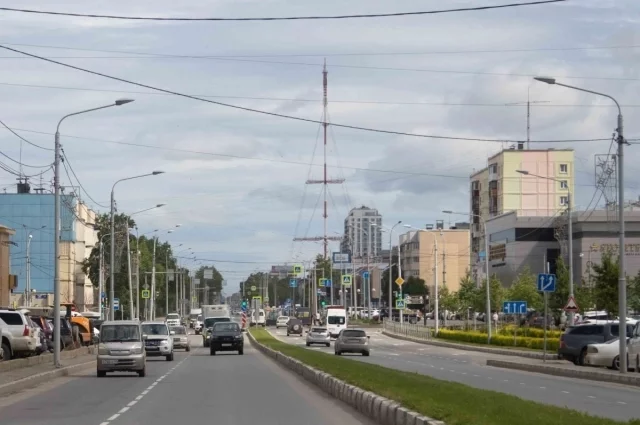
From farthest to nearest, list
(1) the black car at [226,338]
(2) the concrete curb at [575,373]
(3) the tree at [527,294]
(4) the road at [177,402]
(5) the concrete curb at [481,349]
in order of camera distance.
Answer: (3) the tree at [527,294]
(1) the black car at [226,338]
(5) the concrete curb at [481,349]
(2) the concrete curb at [575,373]
(4) the road at [177,402]

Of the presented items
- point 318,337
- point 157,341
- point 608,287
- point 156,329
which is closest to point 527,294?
point 318,337

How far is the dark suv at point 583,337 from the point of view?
47.7m

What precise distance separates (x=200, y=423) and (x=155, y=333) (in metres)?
32.9

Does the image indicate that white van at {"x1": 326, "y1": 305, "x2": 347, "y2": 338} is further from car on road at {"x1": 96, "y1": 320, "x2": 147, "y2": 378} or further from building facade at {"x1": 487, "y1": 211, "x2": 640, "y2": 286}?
car on road at {"x1": 96, "y1": 320, "x2": 147, "y2": 378}

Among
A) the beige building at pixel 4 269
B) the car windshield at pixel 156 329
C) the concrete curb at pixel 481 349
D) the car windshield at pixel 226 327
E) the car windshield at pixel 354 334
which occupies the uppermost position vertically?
the beige building at pixel 4 269

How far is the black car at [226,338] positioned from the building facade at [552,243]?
43273 mm

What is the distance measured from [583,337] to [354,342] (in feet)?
54.9

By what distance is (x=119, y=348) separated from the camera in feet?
124

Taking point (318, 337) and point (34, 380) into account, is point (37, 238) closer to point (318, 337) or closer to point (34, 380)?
point (318, 337)

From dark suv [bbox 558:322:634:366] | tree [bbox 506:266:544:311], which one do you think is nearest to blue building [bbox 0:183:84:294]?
tree [bbox 506:266:544:311]

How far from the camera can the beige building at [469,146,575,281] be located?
139 meters

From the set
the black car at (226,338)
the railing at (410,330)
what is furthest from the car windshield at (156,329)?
the railing at (410,330)

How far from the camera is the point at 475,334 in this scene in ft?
252

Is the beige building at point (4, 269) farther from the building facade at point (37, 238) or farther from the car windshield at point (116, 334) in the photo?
the car windshield at point (116, 334)
